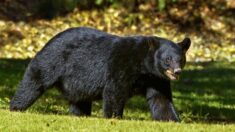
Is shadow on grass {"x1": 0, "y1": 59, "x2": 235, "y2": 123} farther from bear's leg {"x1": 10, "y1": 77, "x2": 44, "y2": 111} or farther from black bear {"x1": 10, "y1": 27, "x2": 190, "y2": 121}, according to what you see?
black bear {"x1": 10, "y1": 27, "x2": 190, "y2": 121}

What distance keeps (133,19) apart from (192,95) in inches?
410

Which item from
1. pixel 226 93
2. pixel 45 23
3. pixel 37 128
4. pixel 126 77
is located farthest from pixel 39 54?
pixel 45 23

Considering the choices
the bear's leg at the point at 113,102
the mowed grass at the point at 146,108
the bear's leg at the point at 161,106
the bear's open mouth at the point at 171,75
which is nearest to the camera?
the mowed grass at the point at 146,108

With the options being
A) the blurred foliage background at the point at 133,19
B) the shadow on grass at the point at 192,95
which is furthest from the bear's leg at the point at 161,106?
the blurred foliage background at the point at 133,19

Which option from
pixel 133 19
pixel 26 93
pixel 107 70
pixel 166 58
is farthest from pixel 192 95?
pixel 133 19

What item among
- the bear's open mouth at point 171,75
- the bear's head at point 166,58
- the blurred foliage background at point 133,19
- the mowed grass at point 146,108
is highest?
the blurred foliage background at point 133,19

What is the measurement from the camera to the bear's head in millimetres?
9617

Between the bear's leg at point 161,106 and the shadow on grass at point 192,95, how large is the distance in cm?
158

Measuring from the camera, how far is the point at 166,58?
9.70 metres

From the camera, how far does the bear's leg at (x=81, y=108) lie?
1100 centimetres

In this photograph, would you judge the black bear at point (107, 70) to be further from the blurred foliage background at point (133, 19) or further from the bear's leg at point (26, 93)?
the blurred foliage background at point (133, 19)

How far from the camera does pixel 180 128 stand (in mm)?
8898

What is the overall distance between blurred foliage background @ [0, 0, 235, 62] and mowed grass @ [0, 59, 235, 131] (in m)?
4.53

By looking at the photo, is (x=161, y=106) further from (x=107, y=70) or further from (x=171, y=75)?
(x=107, y=70)
